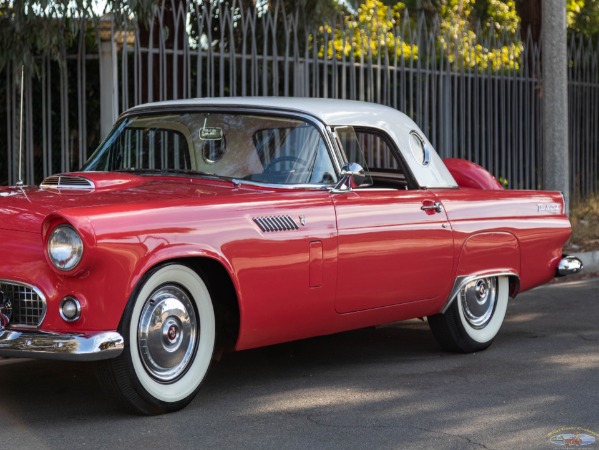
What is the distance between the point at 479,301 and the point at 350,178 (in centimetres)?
150

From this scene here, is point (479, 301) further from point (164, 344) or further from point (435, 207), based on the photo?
point (164, 344)

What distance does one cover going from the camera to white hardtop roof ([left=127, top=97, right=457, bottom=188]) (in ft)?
21.6

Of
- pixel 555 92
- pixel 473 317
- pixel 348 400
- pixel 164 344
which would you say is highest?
pixel 555 92

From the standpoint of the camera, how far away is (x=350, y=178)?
641cm

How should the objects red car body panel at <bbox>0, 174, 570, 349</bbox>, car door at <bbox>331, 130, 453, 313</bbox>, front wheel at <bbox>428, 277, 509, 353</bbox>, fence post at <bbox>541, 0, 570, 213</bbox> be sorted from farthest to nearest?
fence post at <bbox>541, 0, 570, 213</bbox> → front wheel at <bbox>428, 277, 509, 353</bbox> → car door at <bbox>331, 130, 453, 313</bbox> → red car body panel at <bbox>0, 174, 570, 349</bbox>

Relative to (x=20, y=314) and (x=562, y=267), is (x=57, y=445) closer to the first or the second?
(x=20, y=314)

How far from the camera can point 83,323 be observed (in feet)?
16.4

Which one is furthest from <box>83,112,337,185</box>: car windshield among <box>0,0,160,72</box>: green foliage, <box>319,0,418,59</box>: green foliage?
<box>319,0,418,59</box>: green foliage

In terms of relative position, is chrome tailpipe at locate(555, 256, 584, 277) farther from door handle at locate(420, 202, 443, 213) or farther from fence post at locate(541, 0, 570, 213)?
fence post at locate(541, 0, 570, 213)

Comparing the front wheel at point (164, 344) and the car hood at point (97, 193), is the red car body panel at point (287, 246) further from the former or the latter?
the front wheel at point (164, 344)

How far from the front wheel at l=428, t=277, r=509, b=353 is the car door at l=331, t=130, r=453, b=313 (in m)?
0.36

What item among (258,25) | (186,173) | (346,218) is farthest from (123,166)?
(258,25)

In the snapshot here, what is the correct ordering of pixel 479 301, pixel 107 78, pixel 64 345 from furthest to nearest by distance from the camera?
1. pixel 107 78
2. pixel 479 301
3. pixel 64 345

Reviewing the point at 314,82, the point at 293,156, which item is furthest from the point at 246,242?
the point at 314,82
